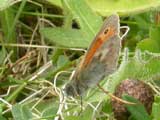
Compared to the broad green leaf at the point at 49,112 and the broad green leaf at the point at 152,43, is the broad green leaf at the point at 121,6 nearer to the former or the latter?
the broad green leaf at the point at 152,43

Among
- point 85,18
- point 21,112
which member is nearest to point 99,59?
point 21,112

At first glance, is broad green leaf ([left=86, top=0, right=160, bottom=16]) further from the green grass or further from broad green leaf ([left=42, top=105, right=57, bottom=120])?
broad green leaf ([left=42, top=105, right=57, bottom=120])

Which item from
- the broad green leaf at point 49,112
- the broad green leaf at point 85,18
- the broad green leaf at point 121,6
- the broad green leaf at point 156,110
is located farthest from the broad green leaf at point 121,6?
the broad green leaf at point 156,110

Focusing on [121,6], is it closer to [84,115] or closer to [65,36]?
[65,36]

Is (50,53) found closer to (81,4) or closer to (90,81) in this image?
(81,4)

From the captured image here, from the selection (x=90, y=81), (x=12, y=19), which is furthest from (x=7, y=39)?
(x=90, y=81)

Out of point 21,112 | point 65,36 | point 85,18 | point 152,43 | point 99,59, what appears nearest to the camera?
point 99,59

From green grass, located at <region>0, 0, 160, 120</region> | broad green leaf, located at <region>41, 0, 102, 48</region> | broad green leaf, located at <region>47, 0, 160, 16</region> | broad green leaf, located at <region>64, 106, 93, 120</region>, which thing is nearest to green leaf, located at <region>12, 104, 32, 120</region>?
green grass, located at <region>0, 0, 160, 120</region>

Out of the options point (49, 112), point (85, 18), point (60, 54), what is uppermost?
point (85, 18)
